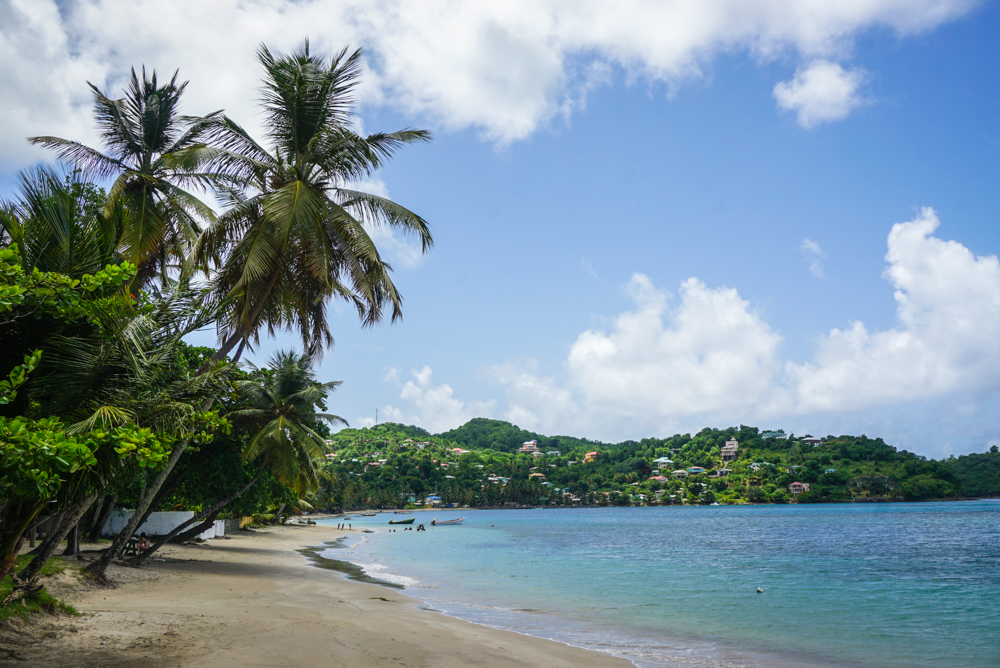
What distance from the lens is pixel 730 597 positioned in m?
19.8

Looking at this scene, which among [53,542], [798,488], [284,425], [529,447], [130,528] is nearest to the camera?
[53,542]

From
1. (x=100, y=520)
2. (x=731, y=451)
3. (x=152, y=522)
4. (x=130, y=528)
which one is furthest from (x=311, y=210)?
(x=731, y=451)

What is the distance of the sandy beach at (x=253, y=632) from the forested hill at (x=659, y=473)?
A: 272 ft

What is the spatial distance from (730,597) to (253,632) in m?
15.7

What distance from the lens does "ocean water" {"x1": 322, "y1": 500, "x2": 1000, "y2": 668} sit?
41.0ft

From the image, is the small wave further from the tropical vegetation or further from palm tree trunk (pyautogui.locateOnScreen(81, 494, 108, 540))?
palm tree trunk (pyautogui.locateOnScreen(81, 494, 108, 540))

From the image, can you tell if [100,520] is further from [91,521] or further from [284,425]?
[284,425]

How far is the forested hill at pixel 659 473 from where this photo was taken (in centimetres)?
11544

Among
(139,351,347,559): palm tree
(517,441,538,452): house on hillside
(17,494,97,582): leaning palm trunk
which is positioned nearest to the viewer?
(17,494,97,582): leaning palm trunk

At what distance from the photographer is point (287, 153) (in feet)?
39.4

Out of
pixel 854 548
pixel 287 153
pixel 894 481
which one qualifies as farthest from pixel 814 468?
pixel 287 153

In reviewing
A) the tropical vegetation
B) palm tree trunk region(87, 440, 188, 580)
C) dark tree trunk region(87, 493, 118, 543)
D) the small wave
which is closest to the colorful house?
the small wave

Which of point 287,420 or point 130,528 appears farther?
point 287,420

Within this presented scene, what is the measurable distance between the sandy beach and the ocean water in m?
1.88
